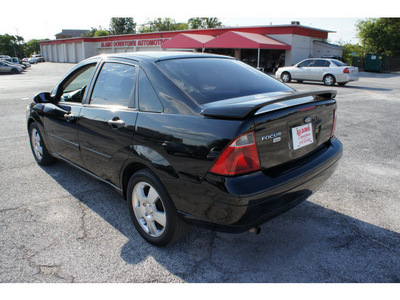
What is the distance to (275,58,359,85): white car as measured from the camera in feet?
57.6

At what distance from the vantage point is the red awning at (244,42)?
2741 centimetres

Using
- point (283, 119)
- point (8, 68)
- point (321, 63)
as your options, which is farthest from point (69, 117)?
point (8, 68)

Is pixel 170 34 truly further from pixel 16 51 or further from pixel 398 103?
pixel 16 51

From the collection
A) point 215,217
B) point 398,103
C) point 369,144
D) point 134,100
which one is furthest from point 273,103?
point 398,103

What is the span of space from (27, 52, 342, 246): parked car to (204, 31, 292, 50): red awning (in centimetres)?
2556

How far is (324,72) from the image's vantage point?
1825 cm

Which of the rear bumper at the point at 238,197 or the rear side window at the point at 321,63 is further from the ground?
the rear side window at the point at 321,63

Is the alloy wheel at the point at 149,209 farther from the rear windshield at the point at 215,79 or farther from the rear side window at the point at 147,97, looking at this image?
the rear windshield at the point at 215,79

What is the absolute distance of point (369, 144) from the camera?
6.09 meters

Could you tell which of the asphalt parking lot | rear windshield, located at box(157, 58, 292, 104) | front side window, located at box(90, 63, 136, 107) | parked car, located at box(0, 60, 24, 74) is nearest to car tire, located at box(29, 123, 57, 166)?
the asphalt parking lot

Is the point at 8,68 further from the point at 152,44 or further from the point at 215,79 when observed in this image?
the point at 215,79

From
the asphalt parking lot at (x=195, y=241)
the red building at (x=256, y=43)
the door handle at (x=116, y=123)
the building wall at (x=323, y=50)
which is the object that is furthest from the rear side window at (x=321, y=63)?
the door handle at (x=116, y=123)

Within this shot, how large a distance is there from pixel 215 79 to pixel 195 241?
58.9 inches

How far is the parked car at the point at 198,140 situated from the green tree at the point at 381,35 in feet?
155
